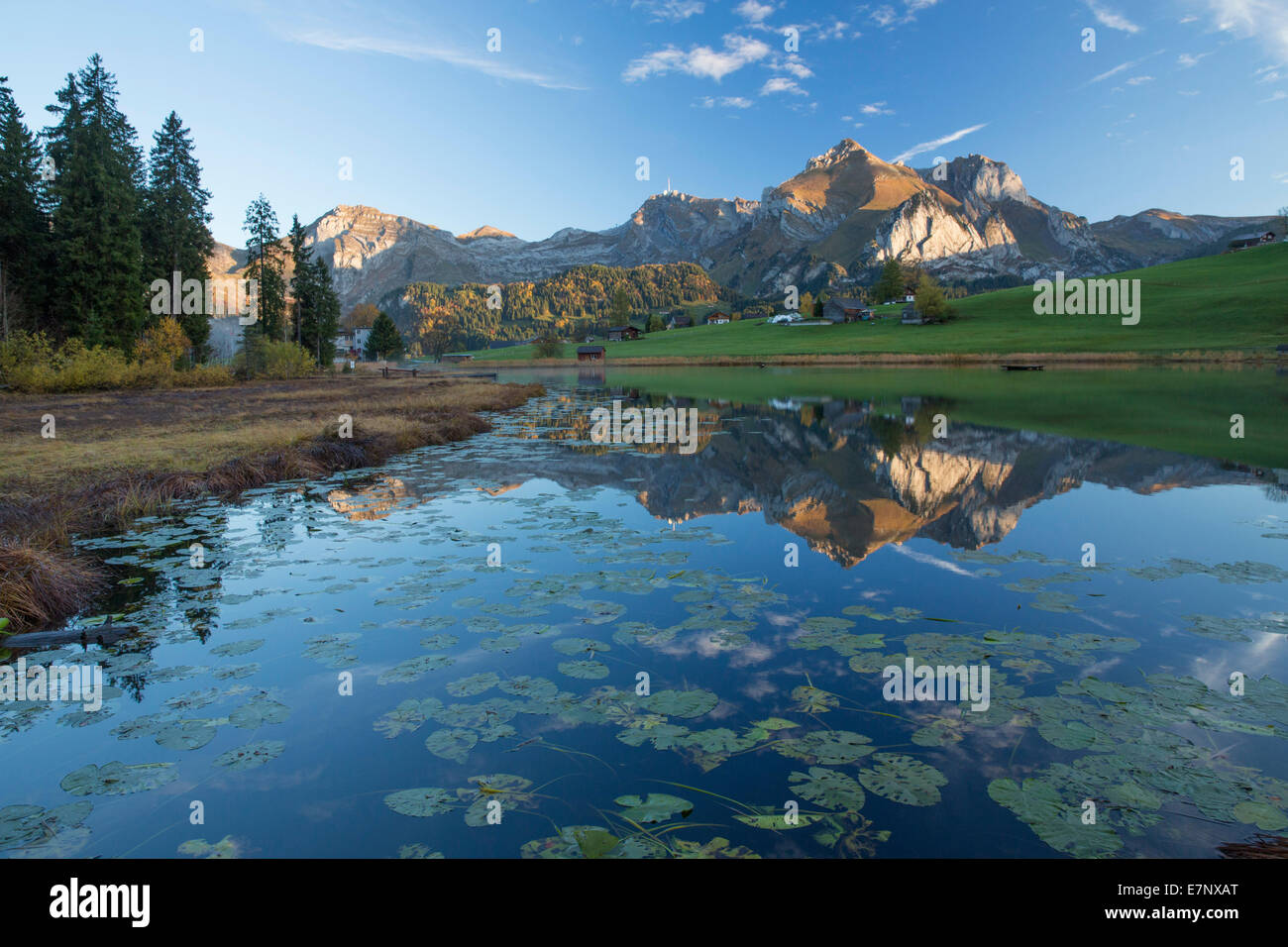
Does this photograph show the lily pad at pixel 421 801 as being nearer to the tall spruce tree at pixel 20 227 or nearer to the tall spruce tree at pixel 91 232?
the tall spruce tree at pixel 91 232

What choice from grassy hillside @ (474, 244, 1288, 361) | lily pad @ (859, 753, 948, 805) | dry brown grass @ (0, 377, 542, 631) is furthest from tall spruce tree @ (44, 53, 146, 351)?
grassy hillside @ (474, 244, 1288, 361)

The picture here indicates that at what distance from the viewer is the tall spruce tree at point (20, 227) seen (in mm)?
53500

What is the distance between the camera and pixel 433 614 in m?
9.85

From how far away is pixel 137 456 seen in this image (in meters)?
20.3

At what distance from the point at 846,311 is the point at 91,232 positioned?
14359 centimetres

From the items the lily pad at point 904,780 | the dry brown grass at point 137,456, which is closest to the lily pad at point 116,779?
the dry brown grass at point 137,456

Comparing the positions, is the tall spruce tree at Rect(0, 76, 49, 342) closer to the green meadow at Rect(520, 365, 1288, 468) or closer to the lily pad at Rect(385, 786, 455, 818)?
the green meadow at Rect(520, 365, 1288, 468)

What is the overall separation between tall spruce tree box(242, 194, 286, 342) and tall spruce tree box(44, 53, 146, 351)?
21.9 m

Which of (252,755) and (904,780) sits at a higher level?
(904,780)

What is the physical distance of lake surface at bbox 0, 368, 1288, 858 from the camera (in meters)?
5.20

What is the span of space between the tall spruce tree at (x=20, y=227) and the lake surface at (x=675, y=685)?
58439 mm

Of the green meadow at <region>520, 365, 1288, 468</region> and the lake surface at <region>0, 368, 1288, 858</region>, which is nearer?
the lake surface at <region>0, 368, 1288, 858</region>

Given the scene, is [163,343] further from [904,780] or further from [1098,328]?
[1098,328]

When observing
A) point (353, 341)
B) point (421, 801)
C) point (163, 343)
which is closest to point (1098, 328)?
point (421, 801)
